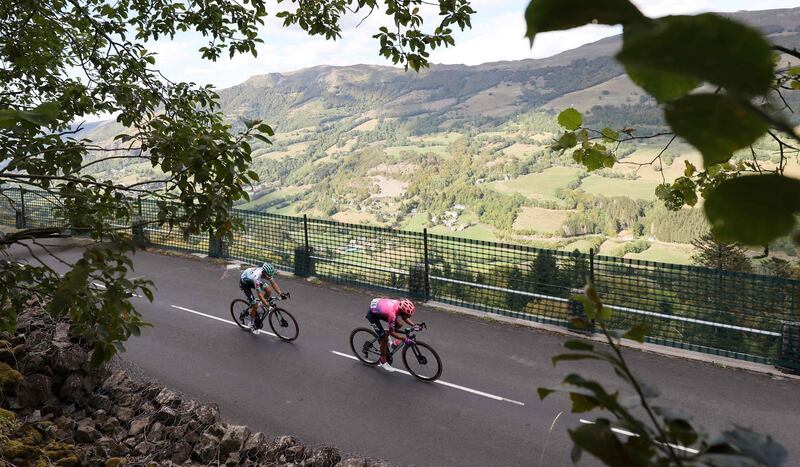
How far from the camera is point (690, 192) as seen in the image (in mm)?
2842

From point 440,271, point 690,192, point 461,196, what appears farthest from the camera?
point 461,196

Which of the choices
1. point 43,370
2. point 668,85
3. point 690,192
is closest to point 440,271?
point 43,370

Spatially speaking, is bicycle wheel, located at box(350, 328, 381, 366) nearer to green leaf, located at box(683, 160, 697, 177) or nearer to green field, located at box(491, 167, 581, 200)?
green leaf, located at box(683, 160, 697, 177)

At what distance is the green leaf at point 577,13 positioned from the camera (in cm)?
28

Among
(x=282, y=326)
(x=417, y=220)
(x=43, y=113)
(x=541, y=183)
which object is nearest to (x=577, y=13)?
(x=43, y=113)

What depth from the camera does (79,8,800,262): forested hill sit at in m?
68.2

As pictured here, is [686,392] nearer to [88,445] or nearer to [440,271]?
[440,271]

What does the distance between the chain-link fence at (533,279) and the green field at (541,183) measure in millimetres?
70570

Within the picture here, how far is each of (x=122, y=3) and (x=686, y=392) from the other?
9461 millimetres

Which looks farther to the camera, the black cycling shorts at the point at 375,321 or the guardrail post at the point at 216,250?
the guardrail post at the point at 216,250

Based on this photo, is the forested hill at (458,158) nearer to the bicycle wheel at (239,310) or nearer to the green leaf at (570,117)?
the bicycle wheel at (239,310)

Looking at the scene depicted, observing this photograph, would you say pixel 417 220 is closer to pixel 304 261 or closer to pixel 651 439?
pixel 304 261

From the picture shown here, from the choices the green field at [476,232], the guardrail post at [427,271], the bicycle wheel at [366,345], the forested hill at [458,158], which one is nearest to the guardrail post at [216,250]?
the guardrail post at [427,271]

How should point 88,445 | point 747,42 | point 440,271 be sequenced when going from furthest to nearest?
point 440,271
point 88,445
point 747,42
